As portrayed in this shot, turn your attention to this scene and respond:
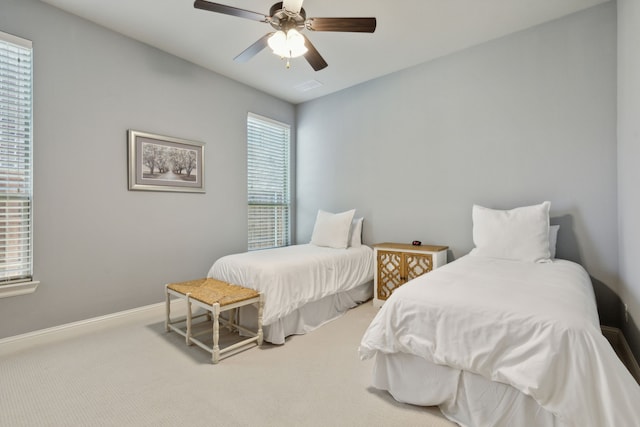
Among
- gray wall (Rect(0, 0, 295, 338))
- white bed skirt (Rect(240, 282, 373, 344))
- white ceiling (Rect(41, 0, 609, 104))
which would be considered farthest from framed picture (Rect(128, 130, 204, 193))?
white bed skirt (Rect(240, 282, 373, 344))

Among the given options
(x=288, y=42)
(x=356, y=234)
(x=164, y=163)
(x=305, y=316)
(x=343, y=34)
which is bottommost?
(x=305, y=316)

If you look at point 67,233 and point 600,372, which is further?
point 67,233

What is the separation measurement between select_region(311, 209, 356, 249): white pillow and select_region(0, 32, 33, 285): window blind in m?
2.81

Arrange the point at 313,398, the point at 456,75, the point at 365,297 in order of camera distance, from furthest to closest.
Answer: the point at 365,297 → the point at 456,75 → the point at 313,398

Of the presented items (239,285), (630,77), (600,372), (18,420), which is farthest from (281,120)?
(600,372)

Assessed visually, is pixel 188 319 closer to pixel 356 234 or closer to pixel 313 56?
pixel 356 234

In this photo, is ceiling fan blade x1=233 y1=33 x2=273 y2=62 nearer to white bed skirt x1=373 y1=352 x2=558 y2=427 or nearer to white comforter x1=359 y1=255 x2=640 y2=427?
white comforter x1=359 y1=255 x2=640 y2=427

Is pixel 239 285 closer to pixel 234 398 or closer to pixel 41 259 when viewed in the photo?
pixel 234 398

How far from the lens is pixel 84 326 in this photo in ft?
9.12

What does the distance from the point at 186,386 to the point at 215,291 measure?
0.76 metres

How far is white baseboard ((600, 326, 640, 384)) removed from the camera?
2.01 m

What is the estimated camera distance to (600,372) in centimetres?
121

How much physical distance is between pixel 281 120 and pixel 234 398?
3.88m

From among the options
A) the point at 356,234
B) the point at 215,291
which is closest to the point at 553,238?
the point at 356,234
